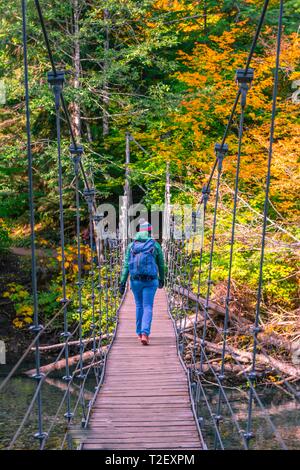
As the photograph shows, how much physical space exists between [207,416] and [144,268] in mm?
3335

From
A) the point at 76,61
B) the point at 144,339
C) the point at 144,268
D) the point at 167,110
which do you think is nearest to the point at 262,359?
the point at 144,339

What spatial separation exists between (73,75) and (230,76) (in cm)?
241

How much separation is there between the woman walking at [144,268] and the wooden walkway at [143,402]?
0.29m

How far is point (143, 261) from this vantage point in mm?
3693

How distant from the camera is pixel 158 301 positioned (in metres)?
6.10

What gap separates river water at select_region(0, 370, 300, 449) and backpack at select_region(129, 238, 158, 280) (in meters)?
2.09

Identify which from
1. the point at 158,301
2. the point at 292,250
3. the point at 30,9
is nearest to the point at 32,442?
the point at 158,301

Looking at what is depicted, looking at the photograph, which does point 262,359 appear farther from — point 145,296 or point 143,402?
point 143,402

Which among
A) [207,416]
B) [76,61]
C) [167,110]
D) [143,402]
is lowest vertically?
[207,416]

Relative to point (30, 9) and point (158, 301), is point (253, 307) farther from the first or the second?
point (30, 9)
